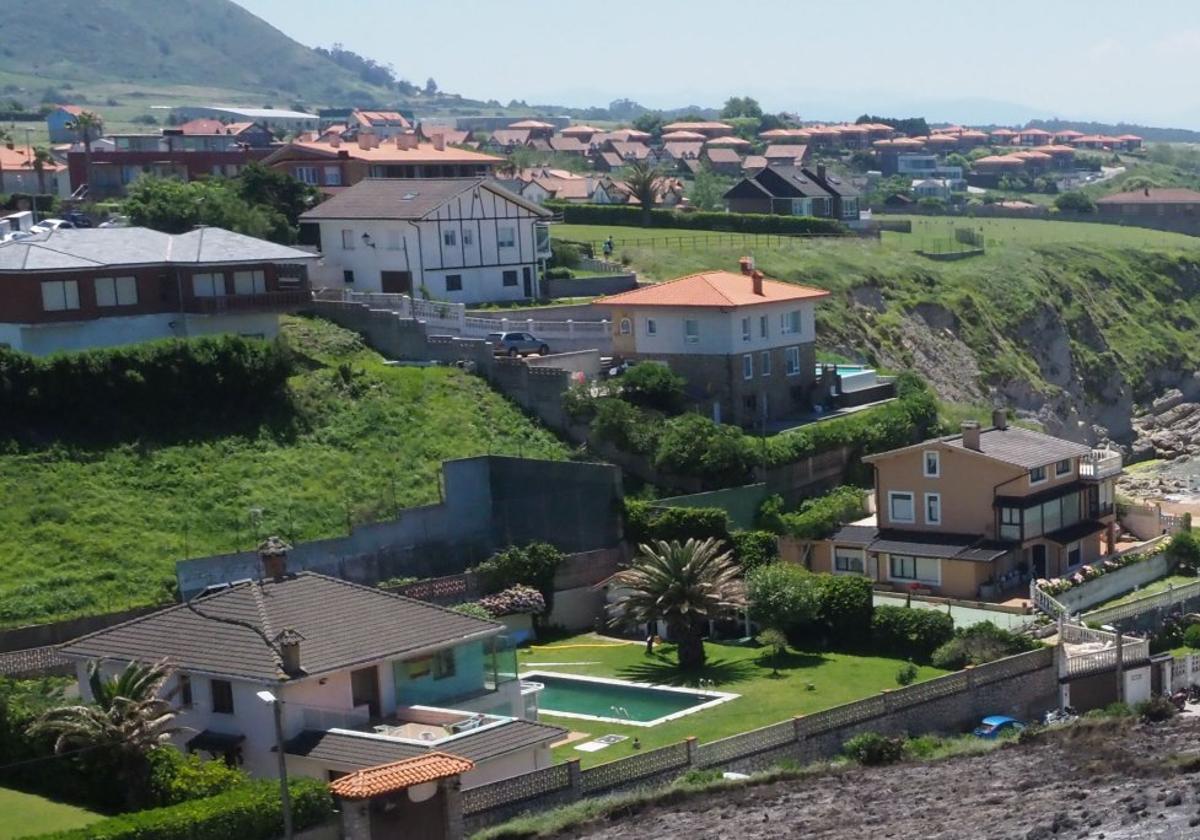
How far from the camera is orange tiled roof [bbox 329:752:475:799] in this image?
28.9m

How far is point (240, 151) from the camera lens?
320 ft

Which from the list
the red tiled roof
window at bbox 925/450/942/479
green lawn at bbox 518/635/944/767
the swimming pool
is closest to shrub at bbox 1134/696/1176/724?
green lawn at bbox 518/635/944/767

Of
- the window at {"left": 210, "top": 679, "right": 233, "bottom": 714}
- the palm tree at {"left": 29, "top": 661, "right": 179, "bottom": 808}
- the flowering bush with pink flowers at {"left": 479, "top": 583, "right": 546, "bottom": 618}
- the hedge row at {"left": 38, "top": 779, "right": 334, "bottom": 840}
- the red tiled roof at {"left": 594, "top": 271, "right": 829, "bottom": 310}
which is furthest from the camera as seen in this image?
the red tiled roof at {"left": 594, "top": 271, "right": 829, "bottom": 310}

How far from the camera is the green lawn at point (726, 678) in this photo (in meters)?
38.2

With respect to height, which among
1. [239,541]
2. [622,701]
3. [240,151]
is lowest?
[622,701]

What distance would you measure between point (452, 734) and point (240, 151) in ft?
228

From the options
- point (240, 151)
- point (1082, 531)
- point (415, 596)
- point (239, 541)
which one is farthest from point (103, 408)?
point (240, 151)

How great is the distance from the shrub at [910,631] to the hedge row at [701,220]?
54.5m

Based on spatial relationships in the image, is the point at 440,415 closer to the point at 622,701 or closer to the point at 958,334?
the point at 622,701

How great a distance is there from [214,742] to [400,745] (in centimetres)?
422

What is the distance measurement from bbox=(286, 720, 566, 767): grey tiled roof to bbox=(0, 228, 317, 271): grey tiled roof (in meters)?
26.4

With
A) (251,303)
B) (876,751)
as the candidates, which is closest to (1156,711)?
(876,751)

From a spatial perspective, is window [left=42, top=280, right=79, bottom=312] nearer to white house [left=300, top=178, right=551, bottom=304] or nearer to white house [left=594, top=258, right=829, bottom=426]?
white house [left=300, top=178, right=551, bottom=304]

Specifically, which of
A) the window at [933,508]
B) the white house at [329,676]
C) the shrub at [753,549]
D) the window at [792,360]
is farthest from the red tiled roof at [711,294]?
the white house at [329,676]
